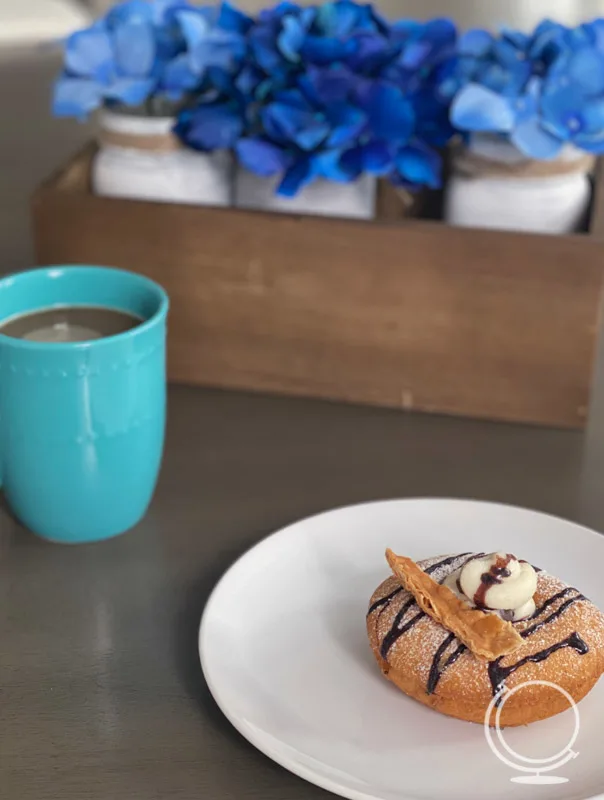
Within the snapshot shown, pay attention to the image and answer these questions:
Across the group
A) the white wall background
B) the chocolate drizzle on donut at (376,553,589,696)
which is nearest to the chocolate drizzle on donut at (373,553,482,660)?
the chocolate drizzle on donut at (376,553,589,696)

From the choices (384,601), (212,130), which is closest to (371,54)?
(212,130)

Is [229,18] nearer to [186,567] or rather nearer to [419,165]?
[419,165]

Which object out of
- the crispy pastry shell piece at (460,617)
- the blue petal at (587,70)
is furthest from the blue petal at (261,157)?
the crispy pastry shell piece at (460,617)

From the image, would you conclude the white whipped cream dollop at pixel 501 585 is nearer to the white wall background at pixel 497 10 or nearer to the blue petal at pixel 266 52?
the blue petal at pixel 266 52

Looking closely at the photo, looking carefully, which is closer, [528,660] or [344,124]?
[528,660]

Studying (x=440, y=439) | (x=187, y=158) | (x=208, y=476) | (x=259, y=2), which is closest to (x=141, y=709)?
(x=208, y=476)

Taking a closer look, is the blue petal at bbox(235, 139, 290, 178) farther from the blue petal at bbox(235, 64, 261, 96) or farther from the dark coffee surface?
the dark coffee surface
